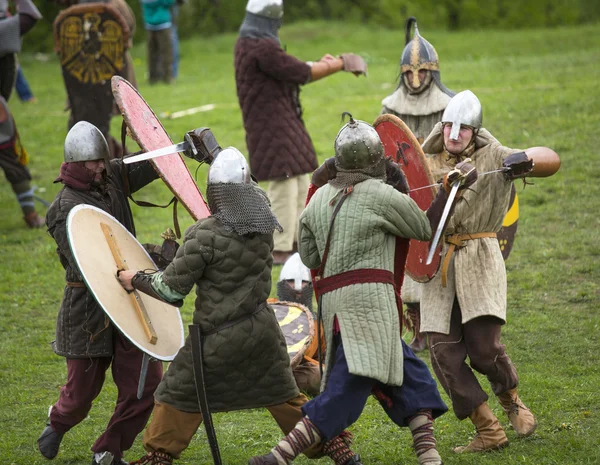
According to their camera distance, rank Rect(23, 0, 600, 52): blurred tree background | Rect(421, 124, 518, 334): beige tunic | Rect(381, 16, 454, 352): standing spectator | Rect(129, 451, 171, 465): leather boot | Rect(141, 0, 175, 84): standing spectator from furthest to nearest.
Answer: Rect(23, 0, 600, 52): blurred tree background
Rect(141, 0, 175, 84): standing spectator
Rect(381, 16, 454, 352): standing spectator
Rect(421, 124, 518, 334): beige tunic
Rect(129, 451, 171, 465): leather boot

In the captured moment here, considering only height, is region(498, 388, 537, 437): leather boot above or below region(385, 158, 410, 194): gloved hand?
below

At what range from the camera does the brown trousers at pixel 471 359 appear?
5062mm

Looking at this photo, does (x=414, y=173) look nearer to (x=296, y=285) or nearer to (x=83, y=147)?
(x=83, y=147)

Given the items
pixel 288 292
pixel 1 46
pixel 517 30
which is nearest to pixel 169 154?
pixel 288 292

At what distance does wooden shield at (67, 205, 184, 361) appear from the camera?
4566 mm

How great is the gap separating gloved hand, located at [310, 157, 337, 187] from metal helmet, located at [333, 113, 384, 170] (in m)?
0.18

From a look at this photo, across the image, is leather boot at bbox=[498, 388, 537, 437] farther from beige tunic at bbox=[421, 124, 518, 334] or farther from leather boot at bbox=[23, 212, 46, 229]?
leather boot at bbox=[23, 212, 46, 229]

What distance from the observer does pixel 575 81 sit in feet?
42.2

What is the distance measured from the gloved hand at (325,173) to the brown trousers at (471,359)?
3.19 feet

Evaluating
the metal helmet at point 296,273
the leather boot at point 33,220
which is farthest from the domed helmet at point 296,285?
the leather boot at point 33,220

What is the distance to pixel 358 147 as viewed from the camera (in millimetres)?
4488

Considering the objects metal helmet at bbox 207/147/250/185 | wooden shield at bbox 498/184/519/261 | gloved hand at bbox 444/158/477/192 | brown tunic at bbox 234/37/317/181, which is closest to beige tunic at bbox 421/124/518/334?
gloved hand at bbox 444/158/477/192

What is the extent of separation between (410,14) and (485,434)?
16.5 metres

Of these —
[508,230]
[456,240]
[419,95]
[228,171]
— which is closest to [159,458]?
[228,171]
